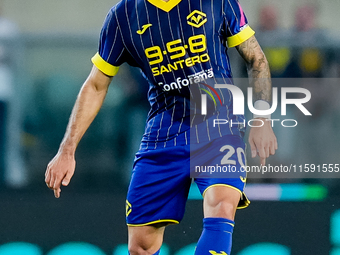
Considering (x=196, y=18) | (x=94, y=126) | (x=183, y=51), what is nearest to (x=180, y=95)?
(x=183, y=51)

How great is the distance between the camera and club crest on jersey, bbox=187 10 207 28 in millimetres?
2084

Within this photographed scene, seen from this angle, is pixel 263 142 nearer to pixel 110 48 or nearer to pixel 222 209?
pixel 222 209

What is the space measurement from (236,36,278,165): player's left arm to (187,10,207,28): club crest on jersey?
0.64ft

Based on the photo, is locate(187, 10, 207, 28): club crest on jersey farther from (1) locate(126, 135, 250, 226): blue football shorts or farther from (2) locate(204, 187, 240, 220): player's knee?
(2) locate(204, 187, 240, 220): player's knee

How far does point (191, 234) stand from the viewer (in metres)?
3.27

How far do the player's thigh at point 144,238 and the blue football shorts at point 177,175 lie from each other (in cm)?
4

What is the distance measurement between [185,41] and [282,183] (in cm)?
157

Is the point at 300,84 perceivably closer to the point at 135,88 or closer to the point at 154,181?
the point at 135,88

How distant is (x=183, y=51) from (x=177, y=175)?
52cm

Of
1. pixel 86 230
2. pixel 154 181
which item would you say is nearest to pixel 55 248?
pixel 86 230

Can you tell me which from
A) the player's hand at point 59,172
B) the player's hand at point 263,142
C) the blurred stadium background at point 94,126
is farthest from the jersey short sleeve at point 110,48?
the blurred stadium background at point 94,126

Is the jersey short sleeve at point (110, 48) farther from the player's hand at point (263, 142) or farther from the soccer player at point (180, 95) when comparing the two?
the player's hand at point (263, 142)

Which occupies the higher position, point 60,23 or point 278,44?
point 60,23

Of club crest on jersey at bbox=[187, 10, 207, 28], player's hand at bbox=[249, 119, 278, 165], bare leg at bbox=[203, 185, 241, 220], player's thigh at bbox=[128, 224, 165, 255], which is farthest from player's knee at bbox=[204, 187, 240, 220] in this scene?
club crest on jersey at bbox=[187, 10, 207, 28]
